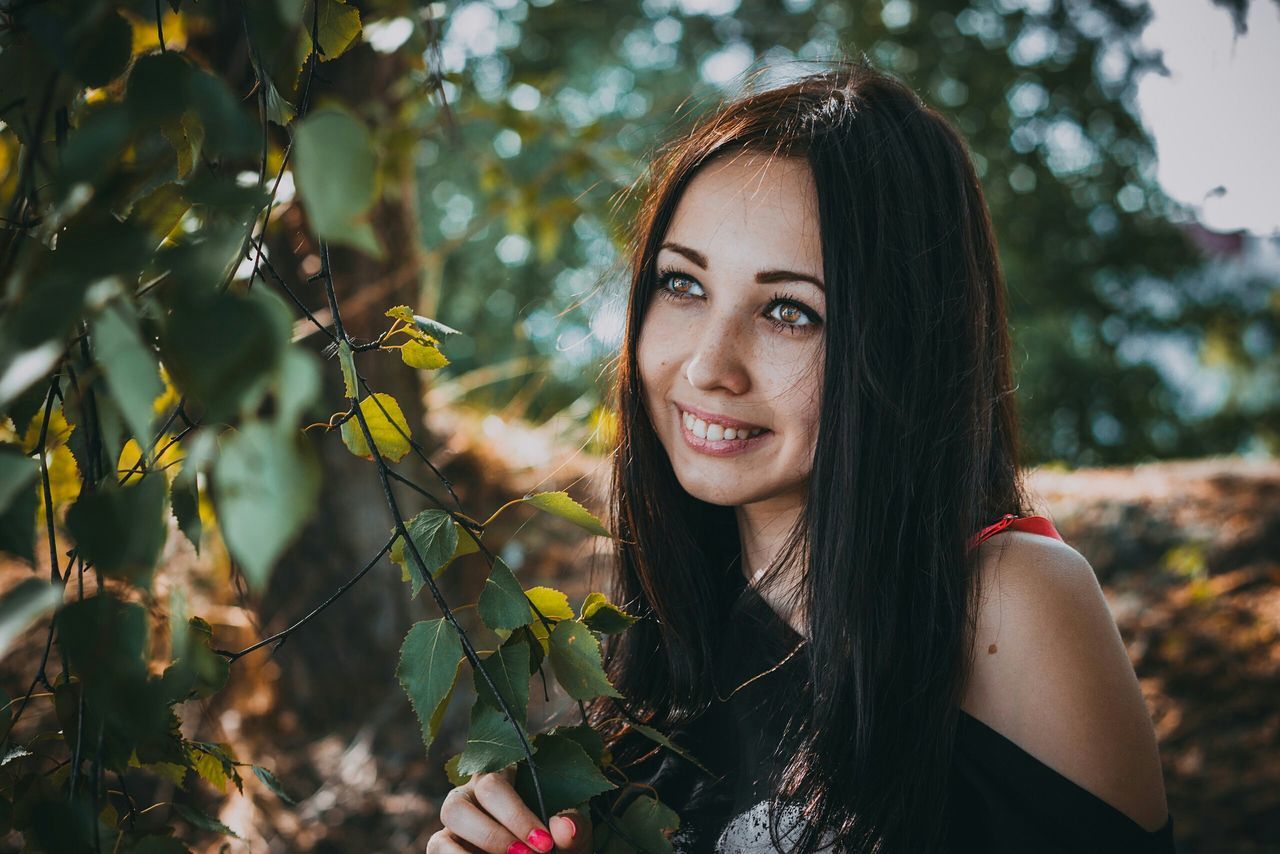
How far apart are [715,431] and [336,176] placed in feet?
3.40

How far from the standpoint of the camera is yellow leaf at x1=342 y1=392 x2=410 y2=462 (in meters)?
0.82

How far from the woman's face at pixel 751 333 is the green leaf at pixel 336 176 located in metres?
Answer: 0.97

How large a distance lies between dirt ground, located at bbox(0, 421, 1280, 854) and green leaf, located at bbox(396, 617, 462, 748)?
1686 millimetres

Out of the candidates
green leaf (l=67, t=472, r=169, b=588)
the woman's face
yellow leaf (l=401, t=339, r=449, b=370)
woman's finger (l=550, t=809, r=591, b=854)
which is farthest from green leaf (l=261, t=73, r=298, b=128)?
the woman's face

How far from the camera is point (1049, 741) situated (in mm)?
1177

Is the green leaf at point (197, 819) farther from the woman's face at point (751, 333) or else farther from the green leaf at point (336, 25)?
the woman's face at point (751, 333)

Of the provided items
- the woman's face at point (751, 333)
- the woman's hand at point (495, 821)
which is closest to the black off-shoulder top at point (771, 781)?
the woman's face at point (751, 333)

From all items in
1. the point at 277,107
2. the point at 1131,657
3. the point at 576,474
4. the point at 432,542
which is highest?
the point at 277,107

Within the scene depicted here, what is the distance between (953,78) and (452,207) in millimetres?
5411

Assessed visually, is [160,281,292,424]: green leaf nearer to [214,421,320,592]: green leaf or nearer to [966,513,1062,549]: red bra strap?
[214,421,320,592]: green leaf

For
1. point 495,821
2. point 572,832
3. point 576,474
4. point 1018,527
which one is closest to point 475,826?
point 495,821

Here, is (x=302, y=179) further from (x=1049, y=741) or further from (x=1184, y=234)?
(x=1184, y=234)

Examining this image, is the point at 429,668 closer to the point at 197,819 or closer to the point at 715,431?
the point at 197,819

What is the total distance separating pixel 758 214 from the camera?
137 cm
